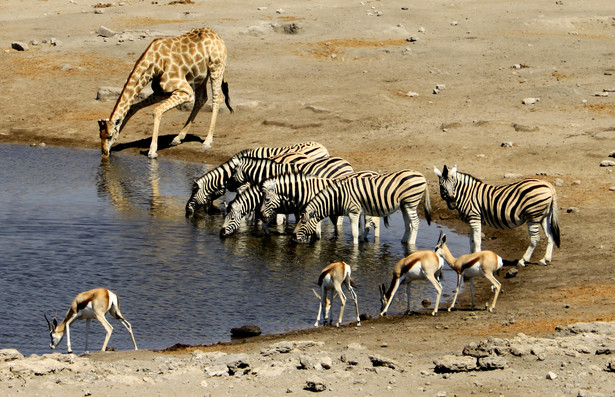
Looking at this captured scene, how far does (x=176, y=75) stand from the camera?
30234 mm

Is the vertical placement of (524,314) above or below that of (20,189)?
above

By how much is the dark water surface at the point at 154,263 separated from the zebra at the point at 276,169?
1.06m

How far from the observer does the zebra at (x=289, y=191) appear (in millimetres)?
20828

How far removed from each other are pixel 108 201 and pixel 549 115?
13.3m

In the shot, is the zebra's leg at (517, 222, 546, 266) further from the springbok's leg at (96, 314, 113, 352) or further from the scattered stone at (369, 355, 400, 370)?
the springbok's leg at (96, 314, 113, 352)

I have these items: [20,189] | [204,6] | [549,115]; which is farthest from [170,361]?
[204,6]

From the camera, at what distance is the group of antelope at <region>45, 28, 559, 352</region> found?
13.3 m

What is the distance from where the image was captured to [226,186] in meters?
23.1

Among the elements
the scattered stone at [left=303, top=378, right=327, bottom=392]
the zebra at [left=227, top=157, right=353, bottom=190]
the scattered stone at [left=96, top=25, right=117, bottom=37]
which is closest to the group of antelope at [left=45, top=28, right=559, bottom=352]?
the zebra at [left=227, top=157, right=353, bottom=190]

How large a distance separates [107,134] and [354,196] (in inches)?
449

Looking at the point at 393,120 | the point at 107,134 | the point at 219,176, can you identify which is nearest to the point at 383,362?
the point at 219,176

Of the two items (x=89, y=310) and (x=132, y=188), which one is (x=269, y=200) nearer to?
(x=132, y=188)

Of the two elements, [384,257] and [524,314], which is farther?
[384,257]

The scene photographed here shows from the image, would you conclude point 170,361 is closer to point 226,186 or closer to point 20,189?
point 226,186
